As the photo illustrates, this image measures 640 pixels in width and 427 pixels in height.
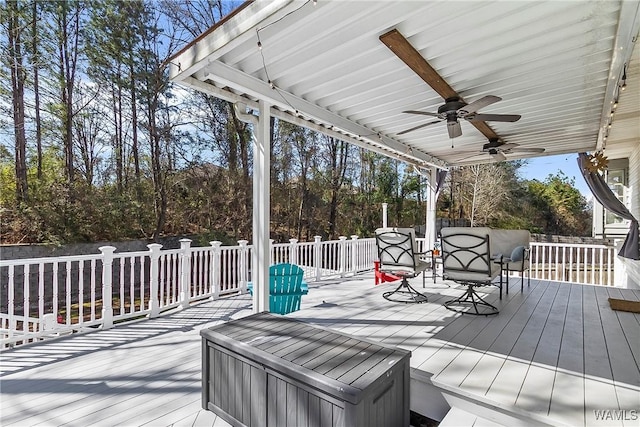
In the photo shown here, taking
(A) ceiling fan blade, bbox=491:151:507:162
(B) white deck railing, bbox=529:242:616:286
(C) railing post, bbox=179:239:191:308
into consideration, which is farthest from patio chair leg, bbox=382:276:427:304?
(A) ceiling fan blade, bbox=491:151:507:162

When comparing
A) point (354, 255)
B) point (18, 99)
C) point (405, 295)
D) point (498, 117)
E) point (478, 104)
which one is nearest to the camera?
point (478, 104)

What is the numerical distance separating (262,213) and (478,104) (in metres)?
2.56

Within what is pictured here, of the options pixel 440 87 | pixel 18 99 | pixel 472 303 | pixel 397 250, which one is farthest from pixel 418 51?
pixel 18 99

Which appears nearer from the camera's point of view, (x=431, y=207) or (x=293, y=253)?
(x=293, y=253)

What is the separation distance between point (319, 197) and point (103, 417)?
36.3 ft

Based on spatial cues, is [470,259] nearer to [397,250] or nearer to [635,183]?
[397,250]

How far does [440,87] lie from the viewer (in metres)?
3.22

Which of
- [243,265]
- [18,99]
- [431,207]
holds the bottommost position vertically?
[243,265]

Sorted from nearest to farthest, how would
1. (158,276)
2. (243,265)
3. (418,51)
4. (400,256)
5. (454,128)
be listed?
(418,51), (454,128), (400,256), (158,276), (243,265)

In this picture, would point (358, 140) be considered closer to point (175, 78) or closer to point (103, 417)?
point (175, 78)

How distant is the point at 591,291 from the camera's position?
4898 mm

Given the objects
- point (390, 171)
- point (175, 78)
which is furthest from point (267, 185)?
point (390, 171)

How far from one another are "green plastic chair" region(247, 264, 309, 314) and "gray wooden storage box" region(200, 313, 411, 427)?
1.61 metres

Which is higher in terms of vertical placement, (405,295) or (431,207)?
(431,207)
